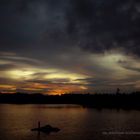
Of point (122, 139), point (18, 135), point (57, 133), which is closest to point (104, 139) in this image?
point (122, 139)

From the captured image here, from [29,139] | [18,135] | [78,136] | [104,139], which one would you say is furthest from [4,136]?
[104,139]

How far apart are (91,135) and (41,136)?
12.9 metres

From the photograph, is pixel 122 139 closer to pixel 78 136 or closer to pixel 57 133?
pixel 78 136

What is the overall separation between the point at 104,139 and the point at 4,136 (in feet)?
83.6

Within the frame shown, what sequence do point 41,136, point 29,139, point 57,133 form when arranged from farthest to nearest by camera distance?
point 57,133 → point 41,136 → point 29,139

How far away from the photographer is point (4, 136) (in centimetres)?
6950

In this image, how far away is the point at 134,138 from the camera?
2633 inches

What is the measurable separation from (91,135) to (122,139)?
845cm

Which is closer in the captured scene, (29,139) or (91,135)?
(29,139)

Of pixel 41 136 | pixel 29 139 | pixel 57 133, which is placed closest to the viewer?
pixel 29 139

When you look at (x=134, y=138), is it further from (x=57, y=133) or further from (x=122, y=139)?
(x=57, y=133)

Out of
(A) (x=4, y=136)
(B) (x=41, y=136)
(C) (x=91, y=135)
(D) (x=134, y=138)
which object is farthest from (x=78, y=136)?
(A) (x=4, y=136)

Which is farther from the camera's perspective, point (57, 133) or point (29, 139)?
point (57, 133)

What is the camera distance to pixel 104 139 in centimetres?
6512
